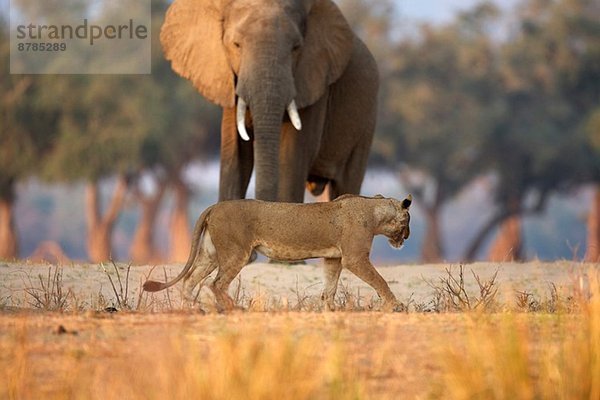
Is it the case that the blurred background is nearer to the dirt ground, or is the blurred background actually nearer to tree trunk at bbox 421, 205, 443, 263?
tree trunk at bbox 421, 205, 443, 263

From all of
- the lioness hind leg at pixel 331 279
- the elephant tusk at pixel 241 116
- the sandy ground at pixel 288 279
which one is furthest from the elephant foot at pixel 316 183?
the lioness hind leg at pixel 331 279

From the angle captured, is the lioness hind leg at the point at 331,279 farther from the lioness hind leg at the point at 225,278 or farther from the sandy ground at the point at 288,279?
the sandy ground at the point at 288,279

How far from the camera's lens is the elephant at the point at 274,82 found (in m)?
12.4

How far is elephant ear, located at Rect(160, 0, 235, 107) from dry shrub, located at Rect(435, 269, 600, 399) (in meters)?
6.82

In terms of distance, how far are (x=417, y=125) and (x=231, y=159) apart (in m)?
25.6

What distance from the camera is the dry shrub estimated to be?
559 centimetres

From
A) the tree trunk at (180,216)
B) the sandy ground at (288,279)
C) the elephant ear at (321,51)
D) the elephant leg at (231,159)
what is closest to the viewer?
the sandy ground at (288,279)

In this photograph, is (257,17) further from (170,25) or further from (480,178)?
(480,178)

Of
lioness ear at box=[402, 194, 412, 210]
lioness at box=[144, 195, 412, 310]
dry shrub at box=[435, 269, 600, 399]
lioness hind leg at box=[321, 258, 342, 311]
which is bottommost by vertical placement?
dry shrub at box=[435, 269, 600, 399]

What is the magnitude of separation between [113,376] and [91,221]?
111ft

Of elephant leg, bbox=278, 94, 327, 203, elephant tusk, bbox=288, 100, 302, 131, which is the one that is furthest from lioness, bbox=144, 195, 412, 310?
elephant leg, bbox=278, 94, 327, 203

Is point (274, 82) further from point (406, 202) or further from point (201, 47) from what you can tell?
point (406, 202)

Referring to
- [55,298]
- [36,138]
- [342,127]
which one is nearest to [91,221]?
[36,138]

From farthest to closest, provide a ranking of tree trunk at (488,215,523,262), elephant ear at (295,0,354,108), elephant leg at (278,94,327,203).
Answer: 1. tree trunk at (488,215,523,262)
2. elephant ear at (295,0,354,108)
3. elephant leg at (278,94,327,203)
